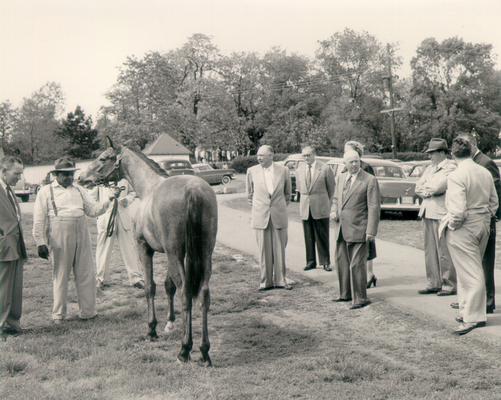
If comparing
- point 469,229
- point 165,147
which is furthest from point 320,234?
point 165,147

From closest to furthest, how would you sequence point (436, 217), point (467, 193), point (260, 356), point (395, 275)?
point (260, 356) → point (467, 193) → point (436, 217) → point (395, 275)

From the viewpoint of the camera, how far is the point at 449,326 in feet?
21.4

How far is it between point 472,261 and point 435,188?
1.91 m

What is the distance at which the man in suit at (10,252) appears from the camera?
22.1 feet

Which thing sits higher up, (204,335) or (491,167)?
(491,167)

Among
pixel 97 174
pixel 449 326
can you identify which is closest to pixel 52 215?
pixel 97 174

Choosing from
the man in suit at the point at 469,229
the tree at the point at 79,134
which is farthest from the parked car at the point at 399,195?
the tree at the point at 79,134

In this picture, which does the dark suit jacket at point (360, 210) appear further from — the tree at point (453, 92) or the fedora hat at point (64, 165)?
the tree at point (453, 92)

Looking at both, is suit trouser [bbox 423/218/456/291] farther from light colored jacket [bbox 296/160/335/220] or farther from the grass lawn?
light colored jacket [bbox 296/160/335/220]

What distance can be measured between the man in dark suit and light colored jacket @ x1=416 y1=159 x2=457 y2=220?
796 mm

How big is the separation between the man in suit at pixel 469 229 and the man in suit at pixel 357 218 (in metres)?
1.23

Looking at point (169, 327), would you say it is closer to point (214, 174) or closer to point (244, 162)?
point (214, 174)

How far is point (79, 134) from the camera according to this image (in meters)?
80.4

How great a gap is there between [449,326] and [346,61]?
64910 millimetres
